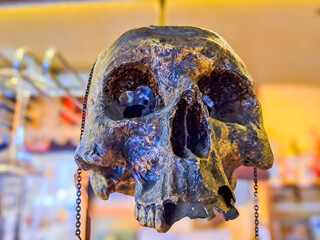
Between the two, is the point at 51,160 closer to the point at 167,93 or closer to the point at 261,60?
the point at 261,60

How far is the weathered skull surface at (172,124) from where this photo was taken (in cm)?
54

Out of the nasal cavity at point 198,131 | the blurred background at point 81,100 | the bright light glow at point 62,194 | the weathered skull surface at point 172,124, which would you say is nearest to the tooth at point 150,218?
the weathered skull surface at point 172,124

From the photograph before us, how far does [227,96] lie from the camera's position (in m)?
0.68

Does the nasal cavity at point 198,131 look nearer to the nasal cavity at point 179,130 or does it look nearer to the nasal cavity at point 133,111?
the nasal cavity at point 179,130

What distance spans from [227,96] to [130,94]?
7.1 inches

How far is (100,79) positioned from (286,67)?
60.3 inches

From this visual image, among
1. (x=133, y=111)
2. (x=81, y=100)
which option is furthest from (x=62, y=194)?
(x=133, y=111)

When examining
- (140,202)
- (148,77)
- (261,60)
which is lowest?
(140,202)

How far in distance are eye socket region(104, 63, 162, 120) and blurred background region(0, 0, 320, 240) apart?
551 millimetres

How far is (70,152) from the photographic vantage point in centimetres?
184

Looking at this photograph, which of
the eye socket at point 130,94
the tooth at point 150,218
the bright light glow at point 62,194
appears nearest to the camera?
the tooth at point 150,218

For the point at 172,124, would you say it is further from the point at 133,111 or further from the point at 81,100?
the point at 81,100

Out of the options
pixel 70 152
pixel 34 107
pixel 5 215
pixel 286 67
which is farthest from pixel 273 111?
pixel 5 215

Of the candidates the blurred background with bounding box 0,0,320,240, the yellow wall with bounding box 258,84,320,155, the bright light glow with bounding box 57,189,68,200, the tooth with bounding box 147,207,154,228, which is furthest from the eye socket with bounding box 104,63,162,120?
the yellow wall with bounding box 258,84,320,155
